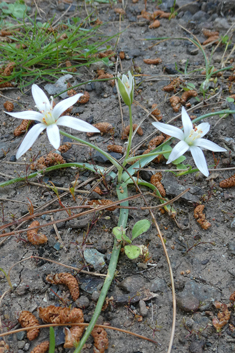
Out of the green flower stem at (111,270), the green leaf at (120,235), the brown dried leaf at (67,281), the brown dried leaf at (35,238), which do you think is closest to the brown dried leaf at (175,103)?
the green flower stem at (111,270)

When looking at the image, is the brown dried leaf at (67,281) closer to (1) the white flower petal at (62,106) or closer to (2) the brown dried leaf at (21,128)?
(1) the white flower petal at (62,106)

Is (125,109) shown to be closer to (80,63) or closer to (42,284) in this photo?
(80,63)

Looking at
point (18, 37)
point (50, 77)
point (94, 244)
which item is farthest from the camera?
point (18, 37)

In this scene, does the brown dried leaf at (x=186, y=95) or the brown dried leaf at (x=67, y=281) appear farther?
the brown dried leaf at (x=186, y=95)

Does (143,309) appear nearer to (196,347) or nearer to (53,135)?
(196,347)

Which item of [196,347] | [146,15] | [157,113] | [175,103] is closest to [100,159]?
[157,113]

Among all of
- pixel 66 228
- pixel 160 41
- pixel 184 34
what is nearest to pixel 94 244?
pixel 66 228
